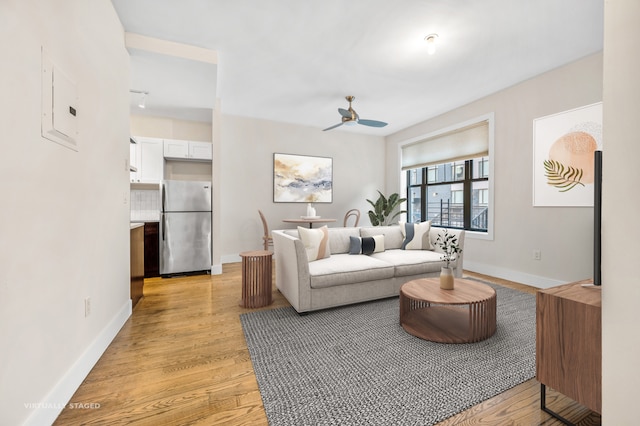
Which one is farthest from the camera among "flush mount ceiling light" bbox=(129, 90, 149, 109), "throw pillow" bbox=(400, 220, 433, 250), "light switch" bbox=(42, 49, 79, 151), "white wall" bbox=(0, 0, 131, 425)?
"throw pillow" bbox=(400, 220, 433, 250)

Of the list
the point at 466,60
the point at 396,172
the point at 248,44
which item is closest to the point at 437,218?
the point at 396,172

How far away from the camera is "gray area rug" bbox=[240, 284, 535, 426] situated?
1.42m

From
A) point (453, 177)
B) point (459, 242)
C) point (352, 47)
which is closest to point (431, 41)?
point (352, 47)

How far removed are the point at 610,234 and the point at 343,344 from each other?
67.0 inches

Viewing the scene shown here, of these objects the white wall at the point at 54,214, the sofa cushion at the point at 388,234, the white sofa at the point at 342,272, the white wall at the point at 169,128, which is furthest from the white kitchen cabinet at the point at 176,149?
the sofa cushion at the point at 388,234

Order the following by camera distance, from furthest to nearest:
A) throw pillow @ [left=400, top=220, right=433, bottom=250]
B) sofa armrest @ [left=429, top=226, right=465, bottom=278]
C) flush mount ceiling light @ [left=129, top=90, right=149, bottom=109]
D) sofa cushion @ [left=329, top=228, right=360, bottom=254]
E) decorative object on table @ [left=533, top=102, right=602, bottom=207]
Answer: throw pillow @ [left=400, top=220, right=433, bottom=250] < flush mount ceiling light @ [left=129, top=90, right=149, bottom=109] < sofa cushion @ [left=329, top=228, right=360, bottom=254] < sofa armrest @ [left=429, top=226, right=465, bottom=278] < decorative object on table @ [left=533, top=102, right=602, bottom=207]

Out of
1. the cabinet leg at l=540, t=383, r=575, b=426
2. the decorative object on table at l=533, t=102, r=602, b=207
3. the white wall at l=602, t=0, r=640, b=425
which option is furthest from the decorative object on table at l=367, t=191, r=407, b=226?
the white wall at l=602, t=0, r=640, b=425

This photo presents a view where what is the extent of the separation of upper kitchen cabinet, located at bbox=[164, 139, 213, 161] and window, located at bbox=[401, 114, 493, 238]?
407 cm

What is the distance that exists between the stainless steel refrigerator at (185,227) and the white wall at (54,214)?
186 cm

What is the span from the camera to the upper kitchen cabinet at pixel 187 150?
14.5 feet

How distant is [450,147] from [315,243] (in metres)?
3.34

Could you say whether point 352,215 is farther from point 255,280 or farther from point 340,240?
point 255,280

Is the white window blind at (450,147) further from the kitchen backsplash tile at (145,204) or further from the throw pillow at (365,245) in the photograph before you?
the kitchen backsplash tile at (145,204)

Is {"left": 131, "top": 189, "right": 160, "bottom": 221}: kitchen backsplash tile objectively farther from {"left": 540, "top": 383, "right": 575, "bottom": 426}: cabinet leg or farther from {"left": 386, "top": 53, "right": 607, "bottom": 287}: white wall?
{"left": 386, "top": 53, "right": 607, "bottom": 287}: white wall
